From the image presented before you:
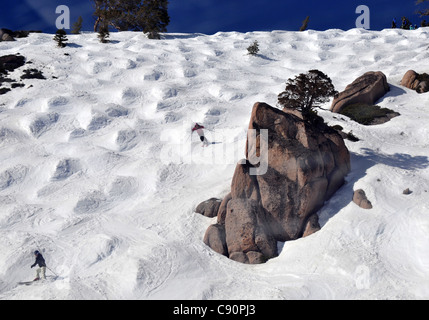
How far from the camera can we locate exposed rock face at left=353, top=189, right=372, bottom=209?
16719 mm

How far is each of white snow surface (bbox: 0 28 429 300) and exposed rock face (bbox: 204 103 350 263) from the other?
719 millimetres

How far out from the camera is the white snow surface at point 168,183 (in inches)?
551

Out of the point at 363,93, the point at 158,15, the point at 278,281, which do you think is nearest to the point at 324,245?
the point at 278,281

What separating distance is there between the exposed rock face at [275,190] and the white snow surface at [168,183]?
0.72m

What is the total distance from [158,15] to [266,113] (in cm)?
4733

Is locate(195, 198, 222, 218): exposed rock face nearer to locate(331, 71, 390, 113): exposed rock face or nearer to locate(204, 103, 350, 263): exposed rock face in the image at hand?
locate(204, 103, 350, 263): exposed rock face

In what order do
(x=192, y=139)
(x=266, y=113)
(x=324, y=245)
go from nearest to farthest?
(x=324, y=245) → (x=266, y=113) → (x=192, y=139)

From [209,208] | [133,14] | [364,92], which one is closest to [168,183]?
[209,208]

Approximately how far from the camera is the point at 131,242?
55.6ft

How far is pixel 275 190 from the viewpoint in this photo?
55.7 ft

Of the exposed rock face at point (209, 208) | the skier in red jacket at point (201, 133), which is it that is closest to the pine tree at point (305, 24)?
the skier in red jacket at point (201, 133)

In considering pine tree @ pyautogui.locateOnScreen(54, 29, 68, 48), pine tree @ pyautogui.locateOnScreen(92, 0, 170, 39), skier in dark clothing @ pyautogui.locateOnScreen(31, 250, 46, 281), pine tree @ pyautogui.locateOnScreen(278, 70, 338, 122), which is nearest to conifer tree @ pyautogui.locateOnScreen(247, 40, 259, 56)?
pine tree @ pyautogui.locateOnScreen(92, 0, 170, 39)

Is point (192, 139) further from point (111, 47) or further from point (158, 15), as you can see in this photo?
point (158, 15)

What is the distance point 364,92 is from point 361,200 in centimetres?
1715
